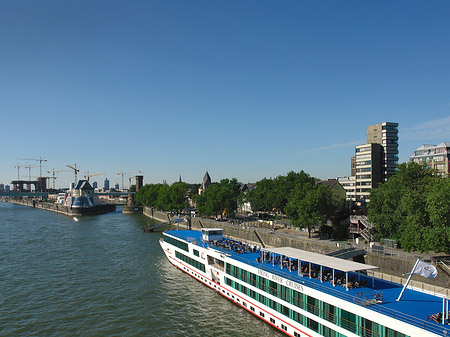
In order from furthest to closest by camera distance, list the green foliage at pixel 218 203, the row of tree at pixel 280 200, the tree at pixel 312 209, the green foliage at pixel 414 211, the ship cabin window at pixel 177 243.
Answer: the green foliage at pixel 218 203 → the row of tree at pixel 280 200 → the tree at pixel 312 209 → the ship cabin window at pixel 177 243 → the green foliage at pixel 414 211

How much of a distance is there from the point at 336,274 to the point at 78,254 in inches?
1753

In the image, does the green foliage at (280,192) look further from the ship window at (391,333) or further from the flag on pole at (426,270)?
the ship window at (391,333)

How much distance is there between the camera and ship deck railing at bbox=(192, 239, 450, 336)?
2003 centimetres

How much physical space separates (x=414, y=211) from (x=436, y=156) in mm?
66591

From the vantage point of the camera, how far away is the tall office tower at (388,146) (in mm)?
89688

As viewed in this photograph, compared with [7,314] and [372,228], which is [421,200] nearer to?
[372,228]

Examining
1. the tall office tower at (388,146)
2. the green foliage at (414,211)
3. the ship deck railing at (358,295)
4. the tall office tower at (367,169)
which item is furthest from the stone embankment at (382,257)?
the tall office tower at (388,146)

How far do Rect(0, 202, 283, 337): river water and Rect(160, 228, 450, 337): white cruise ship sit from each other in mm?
1774

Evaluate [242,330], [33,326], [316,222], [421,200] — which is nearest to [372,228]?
[316,222]

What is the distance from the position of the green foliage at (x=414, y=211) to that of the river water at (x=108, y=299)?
62.3 feet

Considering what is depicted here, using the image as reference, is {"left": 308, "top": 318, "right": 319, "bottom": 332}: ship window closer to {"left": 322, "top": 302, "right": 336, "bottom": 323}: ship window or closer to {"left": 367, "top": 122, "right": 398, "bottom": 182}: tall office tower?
{"left": 322, "top": 302, "right": 336, "bottom": 323}: ship window

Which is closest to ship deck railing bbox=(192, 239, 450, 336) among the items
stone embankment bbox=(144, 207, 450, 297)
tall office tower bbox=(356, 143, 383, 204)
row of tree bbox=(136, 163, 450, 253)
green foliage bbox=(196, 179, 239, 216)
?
stone embankment bbox=(144, 207, 450, 297)

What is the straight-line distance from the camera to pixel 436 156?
97250 mm

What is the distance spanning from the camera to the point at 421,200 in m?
42.0
